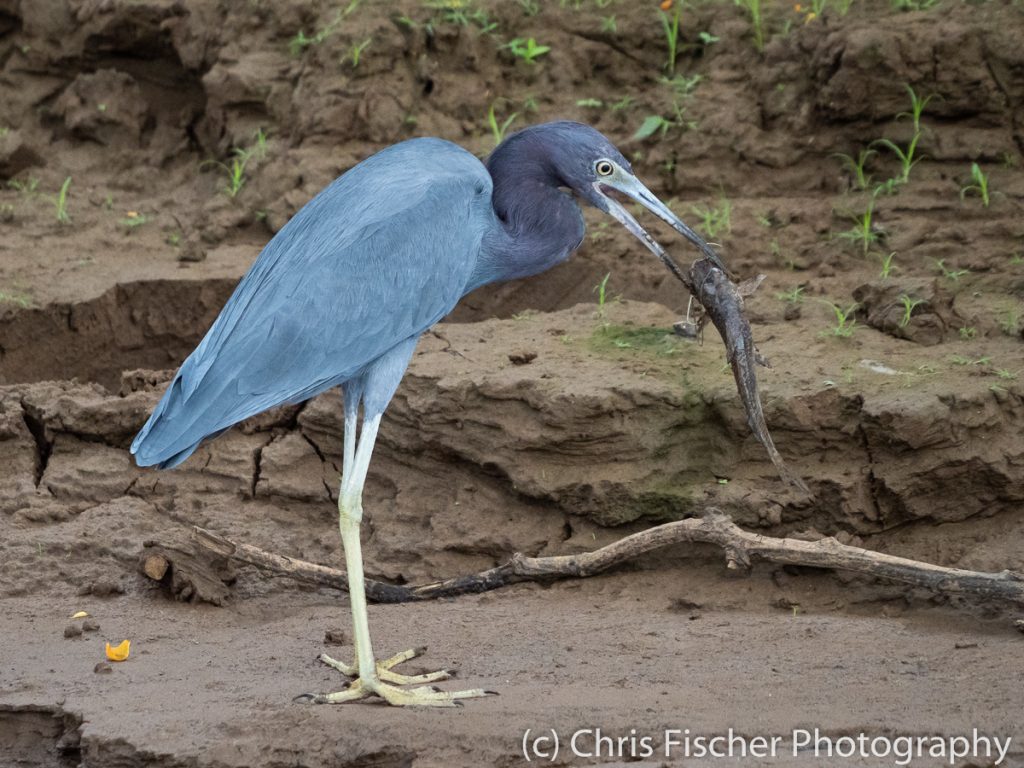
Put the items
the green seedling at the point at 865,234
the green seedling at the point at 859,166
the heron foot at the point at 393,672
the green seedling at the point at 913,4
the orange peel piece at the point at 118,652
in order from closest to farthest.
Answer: the heron foot at the point at 393,672 → the orange peel piece at the point at 118,652 → the green seedling at the point at 865,234 → the green seedling at the point at 859,166 → the green seedling at the point at 913,4

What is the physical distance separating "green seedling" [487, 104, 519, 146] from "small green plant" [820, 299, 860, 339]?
2.05 m

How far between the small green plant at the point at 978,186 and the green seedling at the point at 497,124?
2.26 m

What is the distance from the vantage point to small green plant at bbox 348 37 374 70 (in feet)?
25.4

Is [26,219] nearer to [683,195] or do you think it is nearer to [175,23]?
[175,23]

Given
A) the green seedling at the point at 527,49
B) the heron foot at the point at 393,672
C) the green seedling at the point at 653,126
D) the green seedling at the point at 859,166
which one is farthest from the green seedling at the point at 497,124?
the heron foot at the point at 393,672

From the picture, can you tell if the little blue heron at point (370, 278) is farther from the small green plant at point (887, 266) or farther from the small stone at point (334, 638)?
the small green plant at point (887, 266)

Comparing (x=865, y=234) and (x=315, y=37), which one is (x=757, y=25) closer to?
(x=865, y=234)

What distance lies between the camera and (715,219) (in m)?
7.02

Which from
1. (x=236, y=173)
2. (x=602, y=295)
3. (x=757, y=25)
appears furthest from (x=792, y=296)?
(x=236, y=173)

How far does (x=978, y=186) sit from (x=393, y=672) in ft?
12.4

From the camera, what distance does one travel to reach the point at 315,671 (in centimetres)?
477

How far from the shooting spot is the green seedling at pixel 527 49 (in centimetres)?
786

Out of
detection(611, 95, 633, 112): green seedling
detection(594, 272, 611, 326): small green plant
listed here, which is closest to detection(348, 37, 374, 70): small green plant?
detection(611, 95, 633, 112): green seedling

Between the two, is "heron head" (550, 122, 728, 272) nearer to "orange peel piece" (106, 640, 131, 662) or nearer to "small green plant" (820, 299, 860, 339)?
"small green plant" (820, 299, 860, 339)
